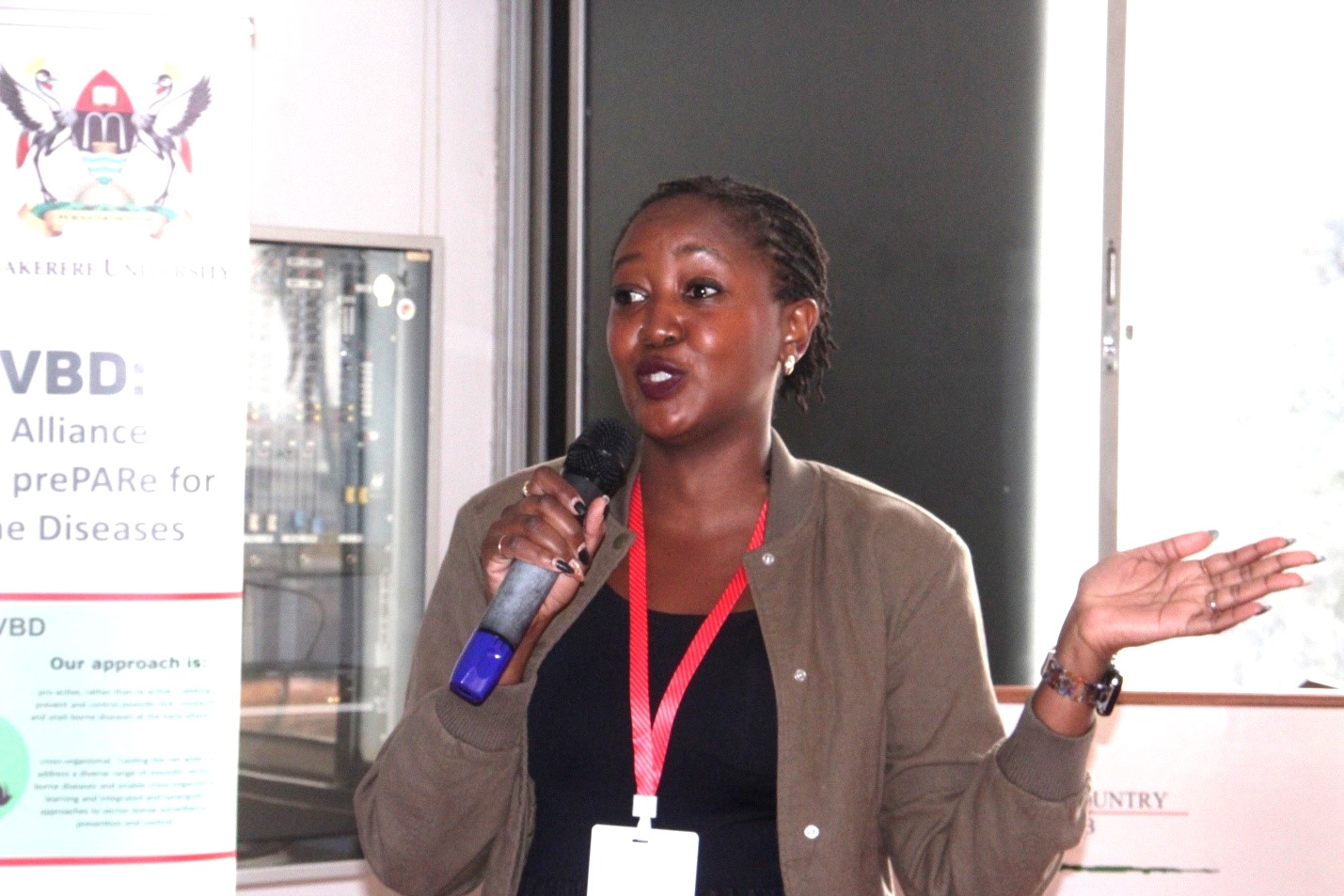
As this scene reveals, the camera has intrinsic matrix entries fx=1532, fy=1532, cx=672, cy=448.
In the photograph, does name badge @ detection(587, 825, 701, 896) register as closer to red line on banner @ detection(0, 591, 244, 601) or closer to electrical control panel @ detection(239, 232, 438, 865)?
red line on banner @ detection(0, 591, 244, 601)

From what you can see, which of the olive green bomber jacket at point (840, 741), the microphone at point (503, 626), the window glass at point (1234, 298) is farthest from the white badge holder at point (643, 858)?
the window glass at point (1234, 298)

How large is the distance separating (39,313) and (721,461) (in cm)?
89

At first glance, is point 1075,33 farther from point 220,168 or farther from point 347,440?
point 220,168

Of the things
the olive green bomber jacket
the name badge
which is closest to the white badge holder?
the name badge

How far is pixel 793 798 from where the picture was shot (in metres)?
1.84

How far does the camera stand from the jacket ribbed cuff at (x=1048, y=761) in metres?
1.73

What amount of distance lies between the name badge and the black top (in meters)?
0.03

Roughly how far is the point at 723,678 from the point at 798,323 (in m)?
0.52

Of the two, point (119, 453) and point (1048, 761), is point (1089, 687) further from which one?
point (119, 453)

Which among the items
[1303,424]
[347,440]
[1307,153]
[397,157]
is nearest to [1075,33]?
[1307,153]

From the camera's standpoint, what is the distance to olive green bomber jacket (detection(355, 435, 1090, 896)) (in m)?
1.80

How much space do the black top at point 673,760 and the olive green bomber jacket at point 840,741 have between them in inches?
1.1

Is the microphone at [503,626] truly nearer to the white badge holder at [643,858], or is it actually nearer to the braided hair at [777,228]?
the white badge holder at [643,858]

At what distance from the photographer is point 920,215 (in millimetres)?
3914
